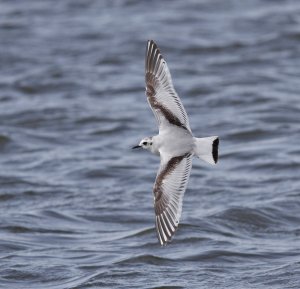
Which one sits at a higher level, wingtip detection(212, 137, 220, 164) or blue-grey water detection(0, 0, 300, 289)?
wingtip detection(212, 137, 220, 164)

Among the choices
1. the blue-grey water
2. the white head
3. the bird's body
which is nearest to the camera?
the bird's body

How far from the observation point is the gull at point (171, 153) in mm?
8109

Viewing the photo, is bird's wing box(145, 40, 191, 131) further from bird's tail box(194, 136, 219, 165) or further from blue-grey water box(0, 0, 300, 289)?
blue-grey water box(0, 0, 300, 289)

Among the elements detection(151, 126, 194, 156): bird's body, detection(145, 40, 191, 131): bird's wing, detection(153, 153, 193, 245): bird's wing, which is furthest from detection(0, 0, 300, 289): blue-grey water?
detection(145, 40, 191, 131): bird's wing

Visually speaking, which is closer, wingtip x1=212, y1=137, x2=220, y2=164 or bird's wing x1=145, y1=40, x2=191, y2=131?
wingtip x1=212, y1=137, x2=220, y2=164

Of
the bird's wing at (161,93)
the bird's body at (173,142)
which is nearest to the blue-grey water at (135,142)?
the bird's body at (173,142)

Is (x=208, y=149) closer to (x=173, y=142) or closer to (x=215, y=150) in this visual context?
(x=215, y=150)

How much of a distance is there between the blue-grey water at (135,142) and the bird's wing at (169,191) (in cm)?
86

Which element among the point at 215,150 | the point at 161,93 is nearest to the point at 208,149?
the point at 215,150

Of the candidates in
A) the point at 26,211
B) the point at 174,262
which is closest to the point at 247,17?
the point at 26,211

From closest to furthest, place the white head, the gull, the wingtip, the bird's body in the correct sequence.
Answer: the wingtip → the gull → the bird's body → the white head

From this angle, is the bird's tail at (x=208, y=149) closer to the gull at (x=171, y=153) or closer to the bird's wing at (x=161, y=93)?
the gull at (x=171, y=153)

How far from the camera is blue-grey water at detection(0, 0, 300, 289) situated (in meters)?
9.51

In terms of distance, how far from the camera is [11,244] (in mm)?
10062
